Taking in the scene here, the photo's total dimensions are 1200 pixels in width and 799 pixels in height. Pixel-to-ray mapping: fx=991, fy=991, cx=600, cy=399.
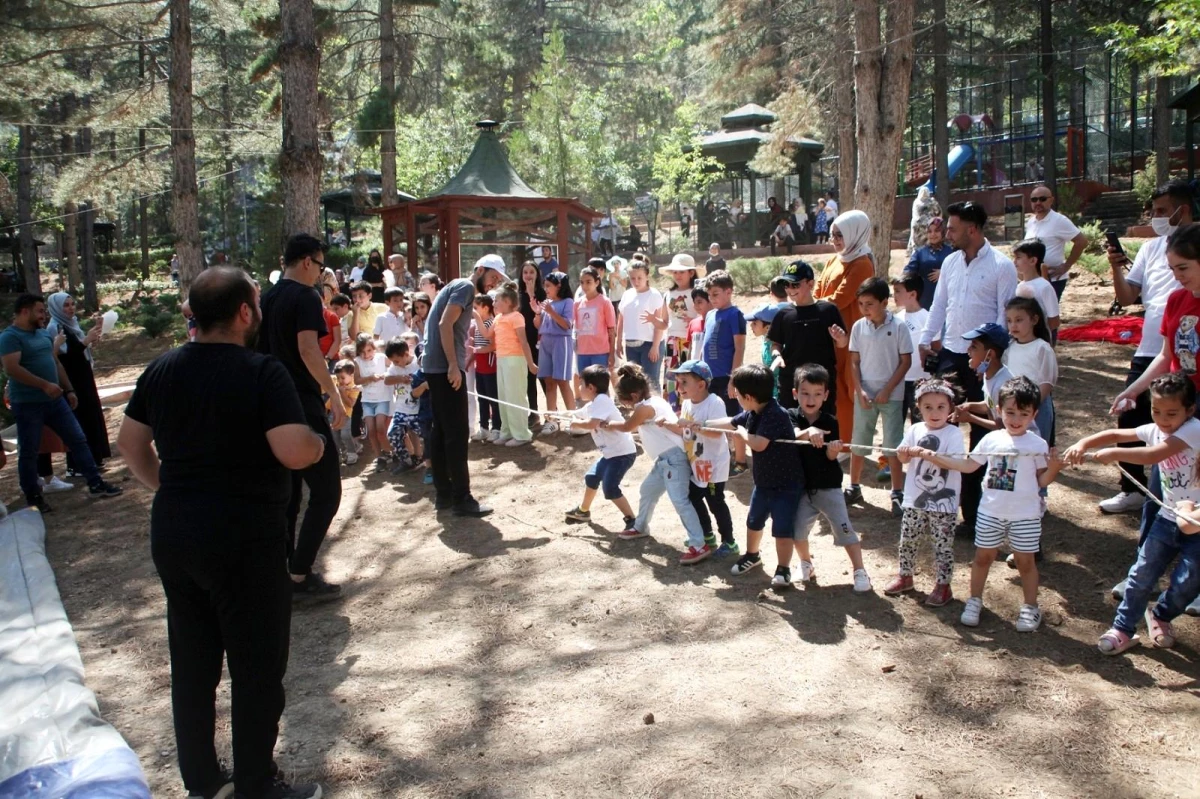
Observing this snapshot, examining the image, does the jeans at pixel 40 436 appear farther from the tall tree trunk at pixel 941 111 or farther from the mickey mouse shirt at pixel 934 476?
the tall tree trunk at pixel 941 111

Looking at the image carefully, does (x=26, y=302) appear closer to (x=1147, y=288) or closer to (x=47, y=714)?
(x=47, y=714)

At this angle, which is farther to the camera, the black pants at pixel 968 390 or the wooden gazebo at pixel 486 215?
the wooden gazebo at pixel 486 215

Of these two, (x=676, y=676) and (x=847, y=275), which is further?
(x=847, y=275)

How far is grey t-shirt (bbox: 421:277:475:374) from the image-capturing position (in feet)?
22.9

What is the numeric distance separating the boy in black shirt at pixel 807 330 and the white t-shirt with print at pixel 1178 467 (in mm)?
2298

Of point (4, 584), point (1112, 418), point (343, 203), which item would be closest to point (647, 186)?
point (343, 203)

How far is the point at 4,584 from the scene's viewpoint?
6199 millimetres

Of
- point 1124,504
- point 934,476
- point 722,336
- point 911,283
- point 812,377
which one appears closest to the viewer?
point 934,476

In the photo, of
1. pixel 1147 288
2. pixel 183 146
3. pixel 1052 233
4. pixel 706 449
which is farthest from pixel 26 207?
pixel 1147 288

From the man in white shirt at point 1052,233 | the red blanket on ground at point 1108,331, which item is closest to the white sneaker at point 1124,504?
the man in white shirt at point 1052,233

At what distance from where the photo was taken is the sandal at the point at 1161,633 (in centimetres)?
459

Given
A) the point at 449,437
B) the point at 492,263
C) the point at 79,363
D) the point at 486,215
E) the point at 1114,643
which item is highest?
the point at 486,215

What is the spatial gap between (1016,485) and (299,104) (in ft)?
28.5

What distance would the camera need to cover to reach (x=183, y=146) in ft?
60.0
